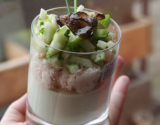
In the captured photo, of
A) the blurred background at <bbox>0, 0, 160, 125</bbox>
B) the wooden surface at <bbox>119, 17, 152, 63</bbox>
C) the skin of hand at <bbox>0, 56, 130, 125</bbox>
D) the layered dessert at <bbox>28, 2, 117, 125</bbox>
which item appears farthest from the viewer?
the wooden surface at <bbox>119, 17, 152, 63</bbox>

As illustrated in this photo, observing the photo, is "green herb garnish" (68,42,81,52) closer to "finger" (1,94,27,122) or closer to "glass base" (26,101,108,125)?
"glass base" (26,101,108,125)

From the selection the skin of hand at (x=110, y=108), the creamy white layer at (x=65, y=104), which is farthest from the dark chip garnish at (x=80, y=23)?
the skin of hand at (x=110, y=108)

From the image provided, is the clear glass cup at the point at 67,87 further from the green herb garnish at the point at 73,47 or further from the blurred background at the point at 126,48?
the blurred background at the point at 126,48

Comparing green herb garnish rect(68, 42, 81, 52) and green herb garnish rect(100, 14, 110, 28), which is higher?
green herb garnish rect(100, 14, 110, 28)

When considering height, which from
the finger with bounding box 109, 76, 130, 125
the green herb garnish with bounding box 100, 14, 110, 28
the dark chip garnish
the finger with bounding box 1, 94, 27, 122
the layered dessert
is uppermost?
the dark chip garnish

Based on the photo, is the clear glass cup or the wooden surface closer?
the clear glass cup

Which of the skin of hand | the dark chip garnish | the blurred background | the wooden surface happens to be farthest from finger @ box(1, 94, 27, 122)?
the wooden surface

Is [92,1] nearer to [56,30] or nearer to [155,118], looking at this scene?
[56,30]
